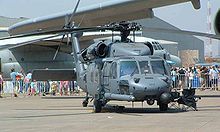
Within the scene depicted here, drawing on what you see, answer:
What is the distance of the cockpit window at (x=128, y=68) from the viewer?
15.6m

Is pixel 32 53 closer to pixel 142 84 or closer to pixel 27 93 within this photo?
pixel 27 93

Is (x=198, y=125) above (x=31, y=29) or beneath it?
beneath

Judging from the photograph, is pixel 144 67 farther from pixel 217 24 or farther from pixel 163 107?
pixel 217 24

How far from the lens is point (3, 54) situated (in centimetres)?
3831

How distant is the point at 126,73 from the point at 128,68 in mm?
189

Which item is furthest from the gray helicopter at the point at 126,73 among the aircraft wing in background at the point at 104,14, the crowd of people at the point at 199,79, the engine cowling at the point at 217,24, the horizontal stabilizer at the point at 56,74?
the crowd of people at the point at 199,79

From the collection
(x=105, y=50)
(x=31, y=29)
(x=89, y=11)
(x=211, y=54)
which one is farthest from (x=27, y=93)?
(x=211, y=54)

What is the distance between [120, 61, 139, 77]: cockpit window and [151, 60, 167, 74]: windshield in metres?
0.57

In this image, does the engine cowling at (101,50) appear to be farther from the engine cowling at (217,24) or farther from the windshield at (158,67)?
the engine cowling at (217,24)

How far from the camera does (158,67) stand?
15.9m

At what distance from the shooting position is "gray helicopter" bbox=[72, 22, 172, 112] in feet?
49.3

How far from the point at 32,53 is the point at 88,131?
28.1 meters

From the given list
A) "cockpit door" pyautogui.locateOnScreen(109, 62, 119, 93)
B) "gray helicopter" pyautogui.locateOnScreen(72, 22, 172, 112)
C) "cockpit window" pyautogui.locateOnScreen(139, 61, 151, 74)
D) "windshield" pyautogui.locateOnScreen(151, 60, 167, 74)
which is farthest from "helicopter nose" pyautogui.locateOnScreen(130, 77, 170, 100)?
"cockpit door" pyautogui.locateOnScreen(109, 62, 119, 93)

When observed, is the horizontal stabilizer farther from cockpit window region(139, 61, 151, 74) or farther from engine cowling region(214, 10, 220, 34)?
engine cowling region(214, 10, 220, 34)
